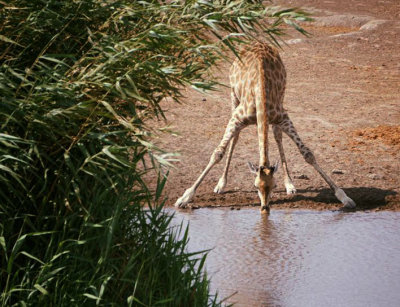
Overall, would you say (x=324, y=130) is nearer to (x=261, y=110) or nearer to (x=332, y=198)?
(x=332, y=198)

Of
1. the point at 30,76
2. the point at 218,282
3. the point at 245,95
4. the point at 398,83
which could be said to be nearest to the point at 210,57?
the point at 30,76

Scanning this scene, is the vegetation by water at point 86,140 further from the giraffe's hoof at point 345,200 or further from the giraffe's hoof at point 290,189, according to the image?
the giraffe's hoof at point 290,189

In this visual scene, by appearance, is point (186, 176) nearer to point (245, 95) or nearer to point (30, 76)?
point (245, 95)

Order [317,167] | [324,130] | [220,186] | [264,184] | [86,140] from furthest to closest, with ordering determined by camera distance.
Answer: [324,130], [220,186], [317,167], [264,184], [86,140]

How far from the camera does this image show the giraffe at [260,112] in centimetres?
944

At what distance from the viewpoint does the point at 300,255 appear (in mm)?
7734

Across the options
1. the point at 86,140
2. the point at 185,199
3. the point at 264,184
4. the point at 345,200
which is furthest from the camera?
the point at 185,199

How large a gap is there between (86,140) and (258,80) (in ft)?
15.5

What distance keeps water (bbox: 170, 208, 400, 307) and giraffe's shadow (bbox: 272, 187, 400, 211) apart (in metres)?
0.36

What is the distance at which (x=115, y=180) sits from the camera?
5344 millimetres

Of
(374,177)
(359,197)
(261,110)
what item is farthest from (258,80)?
(374,177)

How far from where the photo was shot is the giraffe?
9.44 m

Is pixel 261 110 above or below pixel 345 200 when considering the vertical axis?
above

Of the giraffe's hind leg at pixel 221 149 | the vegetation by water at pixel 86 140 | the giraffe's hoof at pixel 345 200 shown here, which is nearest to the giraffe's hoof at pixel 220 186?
the giraffe's hind leg at pixel 221 149
